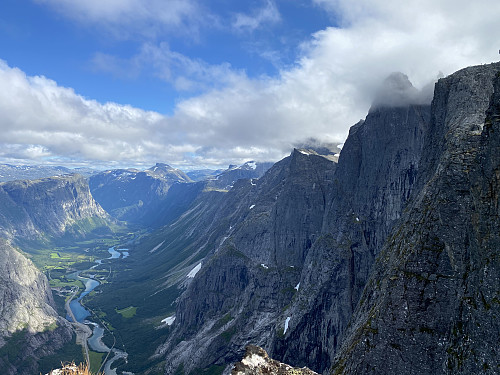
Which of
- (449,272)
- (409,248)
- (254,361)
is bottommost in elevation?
(254,361)

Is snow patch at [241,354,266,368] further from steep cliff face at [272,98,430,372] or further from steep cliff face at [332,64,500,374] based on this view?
steep cliff face at [272,98,430,372]

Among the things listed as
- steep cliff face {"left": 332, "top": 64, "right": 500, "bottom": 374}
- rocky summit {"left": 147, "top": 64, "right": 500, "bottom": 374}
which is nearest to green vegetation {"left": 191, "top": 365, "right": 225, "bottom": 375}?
rocky summit {"left": 147, "top": 64, "right": 500, "bottom": 374}

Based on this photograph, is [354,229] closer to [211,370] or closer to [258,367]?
[258,367]

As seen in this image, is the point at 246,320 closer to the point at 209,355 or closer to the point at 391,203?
the point at 209,355

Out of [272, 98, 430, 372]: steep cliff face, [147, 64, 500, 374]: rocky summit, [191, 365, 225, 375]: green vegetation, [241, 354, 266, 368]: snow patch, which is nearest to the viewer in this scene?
[241, 354, 266, 368]: snow patch

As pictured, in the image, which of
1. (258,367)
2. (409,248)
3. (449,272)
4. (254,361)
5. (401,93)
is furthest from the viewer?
(401,93)

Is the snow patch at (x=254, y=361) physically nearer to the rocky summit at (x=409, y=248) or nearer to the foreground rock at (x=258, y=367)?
the foreground rock at (x=258, y=367)

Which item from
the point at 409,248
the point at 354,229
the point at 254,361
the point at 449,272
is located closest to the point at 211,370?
the point at 354,229
